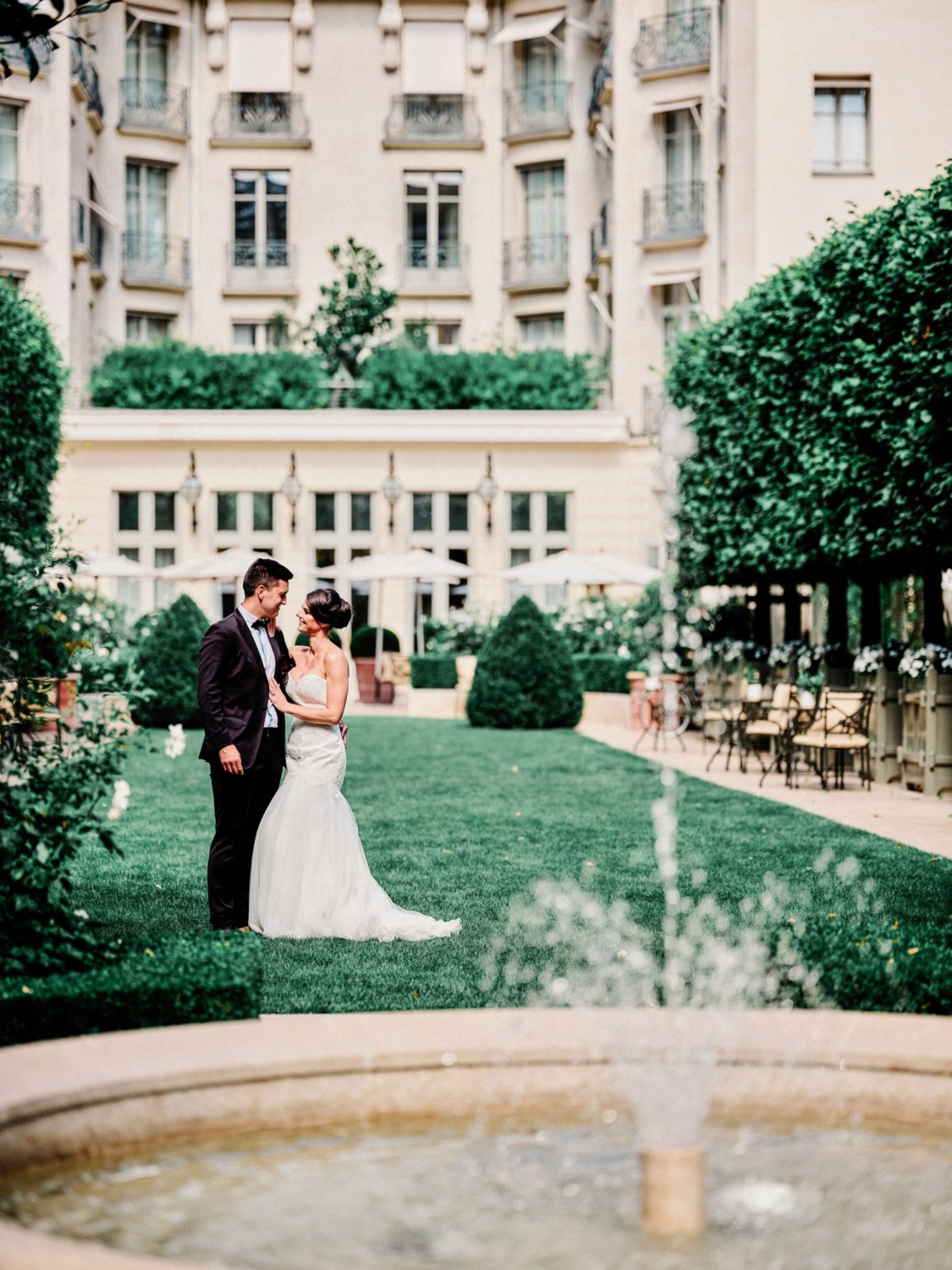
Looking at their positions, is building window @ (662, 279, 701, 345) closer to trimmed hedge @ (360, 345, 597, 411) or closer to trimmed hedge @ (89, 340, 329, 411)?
trimmed hedge @ (360, 345, 597, 411)

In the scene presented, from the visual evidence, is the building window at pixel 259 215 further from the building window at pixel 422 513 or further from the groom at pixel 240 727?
the groom at pixel 240 727

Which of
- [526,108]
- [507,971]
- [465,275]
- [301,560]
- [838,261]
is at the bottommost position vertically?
[507,971]

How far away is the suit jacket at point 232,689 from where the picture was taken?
7492mm

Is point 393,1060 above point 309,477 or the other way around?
the other way around

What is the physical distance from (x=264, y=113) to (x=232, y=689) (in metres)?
32.1

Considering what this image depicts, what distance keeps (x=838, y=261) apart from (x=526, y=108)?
2198 centimetres

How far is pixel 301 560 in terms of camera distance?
1291 inches

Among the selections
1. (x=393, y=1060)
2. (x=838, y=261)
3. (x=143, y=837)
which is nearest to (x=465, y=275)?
(x=838, y=261)

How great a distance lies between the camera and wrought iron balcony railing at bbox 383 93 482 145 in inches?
1448

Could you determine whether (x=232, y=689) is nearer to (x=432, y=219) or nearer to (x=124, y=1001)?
(x=124, y=1001)

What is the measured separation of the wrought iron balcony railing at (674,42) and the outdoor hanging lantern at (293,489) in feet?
34.9

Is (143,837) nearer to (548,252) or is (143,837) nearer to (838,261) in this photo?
(838,261)

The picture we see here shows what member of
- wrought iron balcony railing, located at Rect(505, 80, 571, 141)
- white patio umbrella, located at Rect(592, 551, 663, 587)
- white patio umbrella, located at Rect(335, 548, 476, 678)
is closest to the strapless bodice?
white patio umbrella, located at Rect(592, 551, 663, 587)

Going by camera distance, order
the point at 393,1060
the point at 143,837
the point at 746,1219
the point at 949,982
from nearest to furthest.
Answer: the point at 746,1219 < the point at 393,1060 < the point at 949,982 < the point at 143,837
